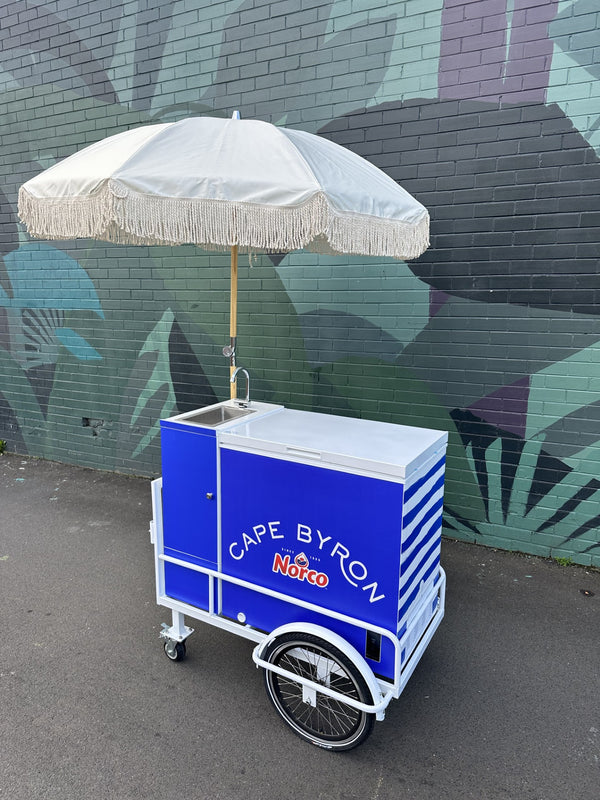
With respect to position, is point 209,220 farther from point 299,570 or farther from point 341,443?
point 299,570

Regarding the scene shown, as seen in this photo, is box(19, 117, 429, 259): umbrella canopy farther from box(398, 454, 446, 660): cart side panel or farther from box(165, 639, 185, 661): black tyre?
box(165, 639, 185, 661): black tyre

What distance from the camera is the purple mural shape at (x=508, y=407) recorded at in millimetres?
4098

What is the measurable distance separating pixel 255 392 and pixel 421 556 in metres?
2.95

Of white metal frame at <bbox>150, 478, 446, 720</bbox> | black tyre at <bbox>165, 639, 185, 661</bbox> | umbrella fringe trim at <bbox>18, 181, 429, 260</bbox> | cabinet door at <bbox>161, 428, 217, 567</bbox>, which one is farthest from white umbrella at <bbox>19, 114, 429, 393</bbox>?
black tyre at <bbox>165, 639, 185, 661</bbox>

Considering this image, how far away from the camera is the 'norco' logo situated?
7.94 feet

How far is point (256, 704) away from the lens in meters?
2.73

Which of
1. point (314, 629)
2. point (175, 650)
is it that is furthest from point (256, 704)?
point (314, 629)

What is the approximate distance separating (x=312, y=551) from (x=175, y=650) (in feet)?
3.81

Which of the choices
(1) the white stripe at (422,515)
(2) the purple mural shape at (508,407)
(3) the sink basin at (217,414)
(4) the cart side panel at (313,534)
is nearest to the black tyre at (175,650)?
(4) the cart side panel at (313,534)

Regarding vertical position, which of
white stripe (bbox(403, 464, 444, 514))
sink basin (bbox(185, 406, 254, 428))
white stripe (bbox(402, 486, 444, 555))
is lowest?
white stripe (bbox(402, 486, 444, 555))

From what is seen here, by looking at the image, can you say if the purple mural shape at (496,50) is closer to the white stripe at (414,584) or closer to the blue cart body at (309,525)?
the blue cart body at (309,525)

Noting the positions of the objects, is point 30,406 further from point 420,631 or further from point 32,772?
point 420,631

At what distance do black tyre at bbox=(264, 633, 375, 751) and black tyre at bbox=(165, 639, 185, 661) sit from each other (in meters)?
0.64

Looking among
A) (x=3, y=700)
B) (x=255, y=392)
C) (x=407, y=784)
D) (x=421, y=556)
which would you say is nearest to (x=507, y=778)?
(x=407, y=784)
